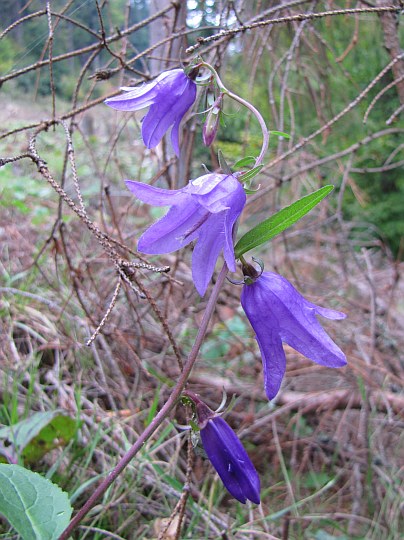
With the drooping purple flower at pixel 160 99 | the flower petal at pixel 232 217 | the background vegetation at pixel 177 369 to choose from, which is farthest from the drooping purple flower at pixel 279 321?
the drooping purple flower at pixel 160 99

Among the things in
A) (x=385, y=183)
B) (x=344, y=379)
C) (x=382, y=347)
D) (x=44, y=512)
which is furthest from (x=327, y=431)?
(x=385, y=183)

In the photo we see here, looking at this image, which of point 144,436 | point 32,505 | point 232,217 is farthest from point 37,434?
point 232,217

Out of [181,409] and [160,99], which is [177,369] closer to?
[181,409]

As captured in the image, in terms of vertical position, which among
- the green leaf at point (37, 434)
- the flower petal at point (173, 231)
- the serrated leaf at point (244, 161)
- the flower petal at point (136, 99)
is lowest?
the green leaf at point (37, 434)

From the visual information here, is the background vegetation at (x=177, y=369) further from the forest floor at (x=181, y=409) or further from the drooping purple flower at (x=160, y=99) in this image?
the drooping purple flower at (x=160, y=99)

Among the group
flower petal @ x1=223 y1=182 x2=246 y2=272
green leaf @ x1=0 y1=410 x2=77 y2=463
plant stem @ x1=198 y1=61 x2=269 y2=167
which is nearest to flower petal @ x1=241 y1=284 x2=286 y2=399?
flower petal @ x1=223 y1=182 x2=246 y2=272

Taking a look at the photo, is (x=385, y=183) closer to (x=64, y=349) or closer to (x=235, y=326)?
(x=235, y=326)

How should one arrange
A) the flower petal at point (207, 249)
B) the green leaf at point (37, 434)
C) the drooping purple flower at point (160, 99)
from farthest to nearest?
the green leaf at point (37, 434) → the drooping purple flower at point (160, 99) → the flower petal at point (207, 249)
